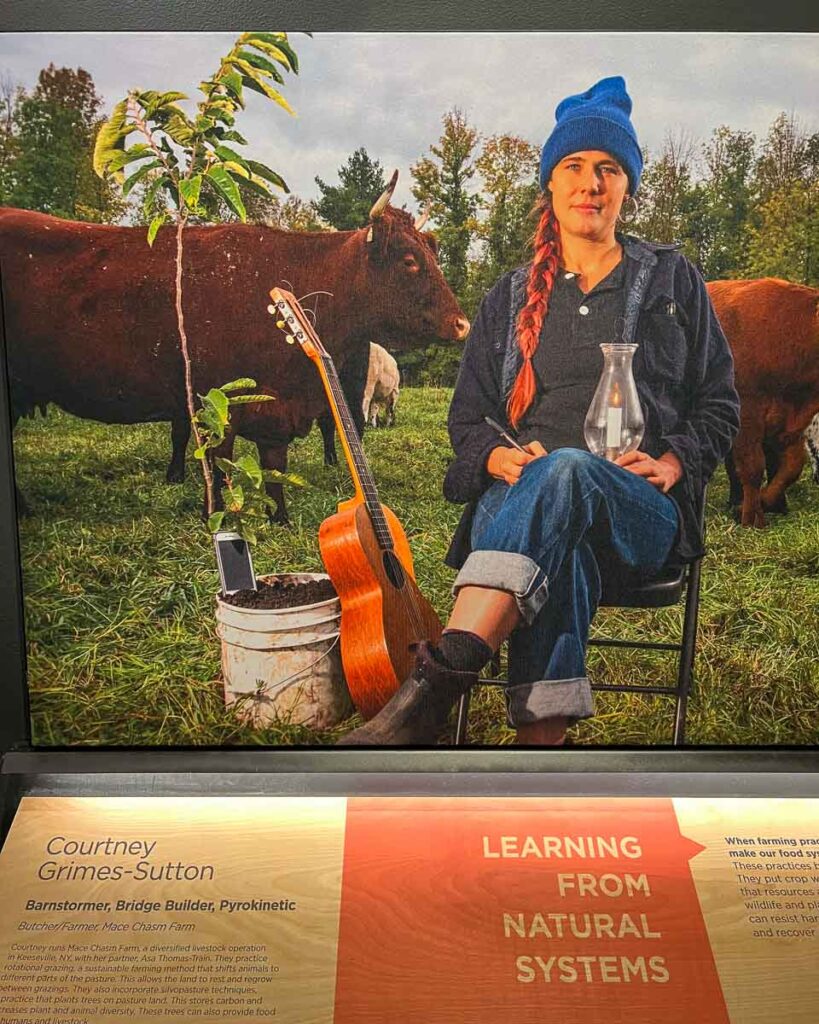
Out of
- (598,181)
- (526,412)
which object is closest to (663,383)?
(526,412)

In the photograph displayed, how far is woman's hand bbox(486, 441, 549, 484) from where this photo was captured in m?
2.41

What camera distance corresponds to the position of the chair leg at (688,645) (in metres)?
2.45

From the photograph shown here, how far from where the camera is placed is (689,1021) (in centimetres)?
200

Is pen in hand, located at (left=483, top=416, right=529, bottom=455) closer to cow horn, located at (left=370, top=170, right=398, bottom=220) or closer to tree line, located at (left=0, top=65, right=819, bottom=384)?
tree line, located at (left=0, top=65, right=819, bottom=384)

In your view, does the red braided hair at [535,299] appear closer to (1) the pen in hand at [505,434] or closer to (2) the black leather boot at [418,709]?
(1) the pen in hand at [505,434]

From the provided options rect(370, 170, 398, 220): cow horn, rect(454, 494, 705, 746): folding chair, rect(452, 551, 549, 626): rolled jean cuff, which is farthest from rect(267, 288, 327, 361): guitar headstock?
rect(454, 494, 705, 746): folding chair

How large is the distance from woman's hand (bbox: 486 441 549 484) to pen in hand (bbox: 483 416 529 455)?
0.03 ft

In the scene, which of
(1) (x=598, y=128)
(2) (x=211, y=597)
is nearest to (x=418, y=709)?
(2) (x=211, y=597)

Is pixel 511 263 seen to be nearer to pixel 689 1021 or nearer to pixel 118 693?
pixel 118 693

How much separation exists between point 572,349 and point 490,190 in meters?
0.44

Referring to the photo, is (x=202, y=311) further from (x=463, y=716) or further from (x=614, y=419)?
(x=463, y=716)

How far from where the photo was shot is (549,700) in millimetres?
2479

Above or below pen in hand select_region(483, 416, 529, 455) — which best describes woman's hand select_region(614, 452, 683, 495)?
below

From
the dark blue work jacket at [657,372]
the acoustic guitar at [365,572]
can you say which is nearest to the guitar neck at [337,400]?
the acoustic guitar at [365,572]
